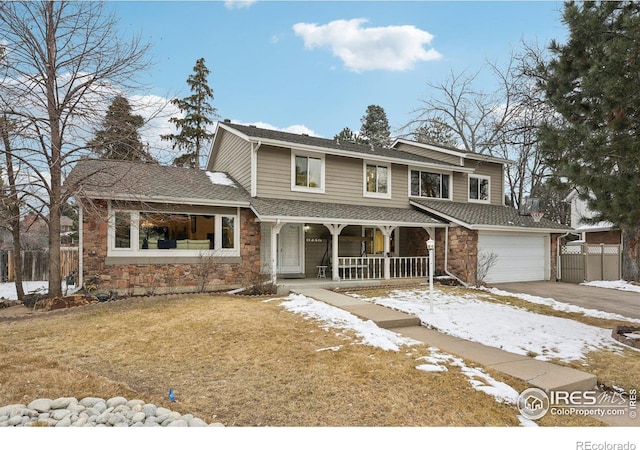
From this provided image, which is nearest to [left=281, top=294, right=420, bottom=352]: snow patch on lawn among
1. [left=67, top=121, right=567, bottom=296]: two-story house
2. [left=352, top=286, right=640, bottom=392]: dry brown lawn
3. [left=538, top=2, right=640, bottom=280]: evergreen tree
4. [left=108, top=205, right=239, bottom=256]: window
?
[left=352, top=286, right=640, bottom=392]: dry brown lawn

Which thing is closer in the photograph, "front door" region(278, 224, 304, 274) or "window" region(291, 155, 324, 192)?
"window" region(291, 155, 324, 192)

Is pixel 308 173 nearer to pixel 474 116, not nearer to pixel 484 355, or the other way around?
pixel 484 355

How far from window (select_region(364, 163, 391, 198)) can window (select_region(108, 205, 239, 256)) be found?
17.9ft

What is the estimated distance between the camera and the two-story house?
33.1ft

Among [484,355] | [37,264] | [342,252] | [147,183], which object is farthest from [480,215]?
[37,264]

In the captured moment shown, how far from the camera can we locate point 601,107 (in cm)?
598

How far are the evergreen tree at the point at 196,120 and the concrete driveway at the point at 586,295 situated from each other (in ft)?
66.6

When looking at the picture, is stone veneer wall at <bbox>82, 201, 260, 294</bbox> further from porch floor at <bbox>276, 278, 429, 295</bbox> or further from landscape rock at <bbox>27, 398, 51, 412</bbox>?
landscape rock at <bbox>27, 398, 51, 412</bbox>

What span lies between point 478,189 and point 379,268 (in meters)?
7.01

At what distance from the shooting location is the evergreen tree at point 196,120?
24.9 metres

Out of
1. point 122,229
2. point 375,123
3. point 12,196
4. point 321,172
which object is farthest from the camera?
point 375,123

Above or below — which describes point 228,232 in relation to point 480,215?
below

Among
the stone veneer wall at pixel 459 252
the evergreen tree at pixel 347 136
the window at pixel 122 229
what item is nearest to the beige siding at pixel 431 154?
the stone veneer wall at pixel 459 252

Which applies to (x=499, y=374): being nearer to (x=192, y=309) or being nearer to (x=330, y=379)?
(x=330, y=379)
